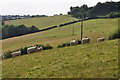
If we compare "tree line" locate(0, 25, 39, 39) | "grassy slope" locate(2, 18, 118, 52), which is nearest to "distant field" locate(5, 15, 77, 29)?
"tree line" locate(0, 25, 39, 39)

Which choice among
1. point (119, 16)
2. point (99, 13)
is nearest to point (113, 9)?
point (99, 13)

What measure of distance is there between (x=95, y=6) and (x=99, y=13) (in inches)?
263

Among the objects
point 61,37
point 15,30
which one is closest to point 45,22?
point 15,30

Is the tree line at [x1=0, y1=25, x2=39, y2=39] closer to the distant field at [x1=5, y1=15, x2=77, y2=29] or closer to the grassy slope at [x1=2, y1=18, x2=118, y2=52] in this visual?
the distant field at [x1=5, y1=15, x2=77, y2=29]

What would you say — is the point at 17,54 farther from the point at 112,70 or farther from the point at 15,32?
the point at 15,32

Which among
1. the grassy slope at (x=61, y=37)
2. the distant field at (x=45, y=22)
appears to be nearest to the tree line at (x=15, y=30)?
the distant field at (x=45, y=22)

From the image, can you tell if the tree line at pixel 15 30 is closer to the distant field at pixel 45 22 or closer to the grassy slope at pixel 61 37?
the distant field at pixel 45 22

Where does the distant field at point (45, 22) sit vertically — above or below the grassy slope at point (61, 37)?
above

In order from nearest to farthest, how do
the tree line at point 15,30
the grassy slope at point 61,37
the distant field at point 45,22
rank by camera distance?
the grassy slope at point 61,37
the tree line at point 15,30
the distant field at point 45,22

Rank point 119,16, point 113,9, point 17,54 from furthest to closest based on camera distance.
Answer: point 113,9, point 119,16, point 17,54

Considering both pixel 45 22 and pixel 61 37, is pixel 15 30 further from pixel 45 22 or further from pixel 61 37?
pixel 61 37

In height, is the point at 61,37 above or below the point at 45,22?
below

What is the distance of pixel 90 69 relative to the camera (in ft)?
46.5

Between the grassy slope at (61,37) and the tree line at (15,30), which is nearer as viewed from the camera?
the grassy slope at (61,37)
